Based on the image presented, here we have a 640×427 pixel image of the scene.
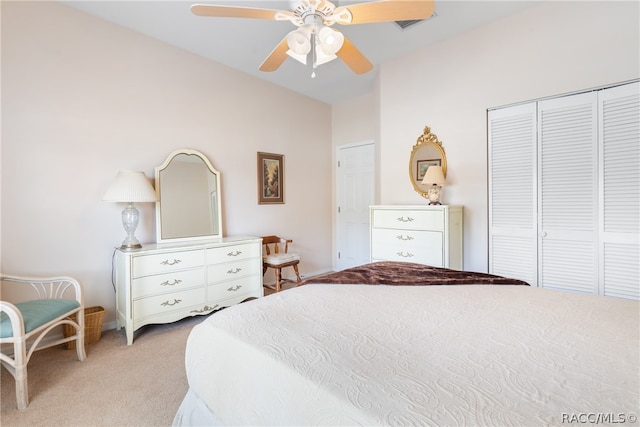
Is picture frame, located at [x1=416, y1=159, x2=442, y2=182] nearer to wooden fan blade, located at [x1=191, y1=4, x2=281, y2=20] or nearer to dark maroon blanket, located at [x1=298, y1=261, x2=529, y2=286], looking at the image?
dark maroon blanket, located at [x1=298, y1=261, x2=529, y2=286]

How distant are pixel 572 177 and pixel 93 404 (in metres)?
3.71

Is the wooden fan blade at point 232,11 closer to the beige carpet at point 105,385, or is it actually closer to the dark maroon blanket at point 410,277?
the dark maroon blanket at point 410,277

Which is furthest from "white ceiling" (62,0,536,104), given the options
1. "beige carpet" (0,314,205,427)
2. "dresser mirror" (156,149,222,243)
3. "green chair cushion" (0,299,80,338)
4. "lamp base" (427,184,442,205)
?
"beige carpet" (0,314,205,427)

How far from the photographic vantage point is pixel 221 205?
11.2ft

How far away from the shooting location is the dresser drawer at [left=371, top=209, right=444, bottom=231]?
276cm

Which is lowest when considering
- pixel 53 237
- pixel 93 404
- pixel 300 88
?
pixel 93 404

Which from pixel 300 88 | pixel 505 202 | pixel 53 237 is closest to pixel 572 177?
pixel 505 202

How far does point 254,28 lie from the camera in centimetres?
271

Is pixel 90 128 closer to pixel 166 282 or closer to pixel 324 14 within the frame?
pixel 166 282

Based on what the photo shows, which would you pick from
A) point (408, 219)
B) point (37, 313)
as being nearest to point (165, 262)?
point (37, 313)

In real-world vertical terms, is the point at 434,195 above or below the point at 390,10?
below

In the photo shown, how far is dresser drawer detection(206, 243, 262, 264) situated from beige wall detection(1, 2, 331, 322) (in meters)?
0.52

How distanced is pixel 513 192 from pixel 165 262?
10.4ft

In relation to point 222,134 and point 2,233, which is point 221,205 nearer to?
point 222,134
